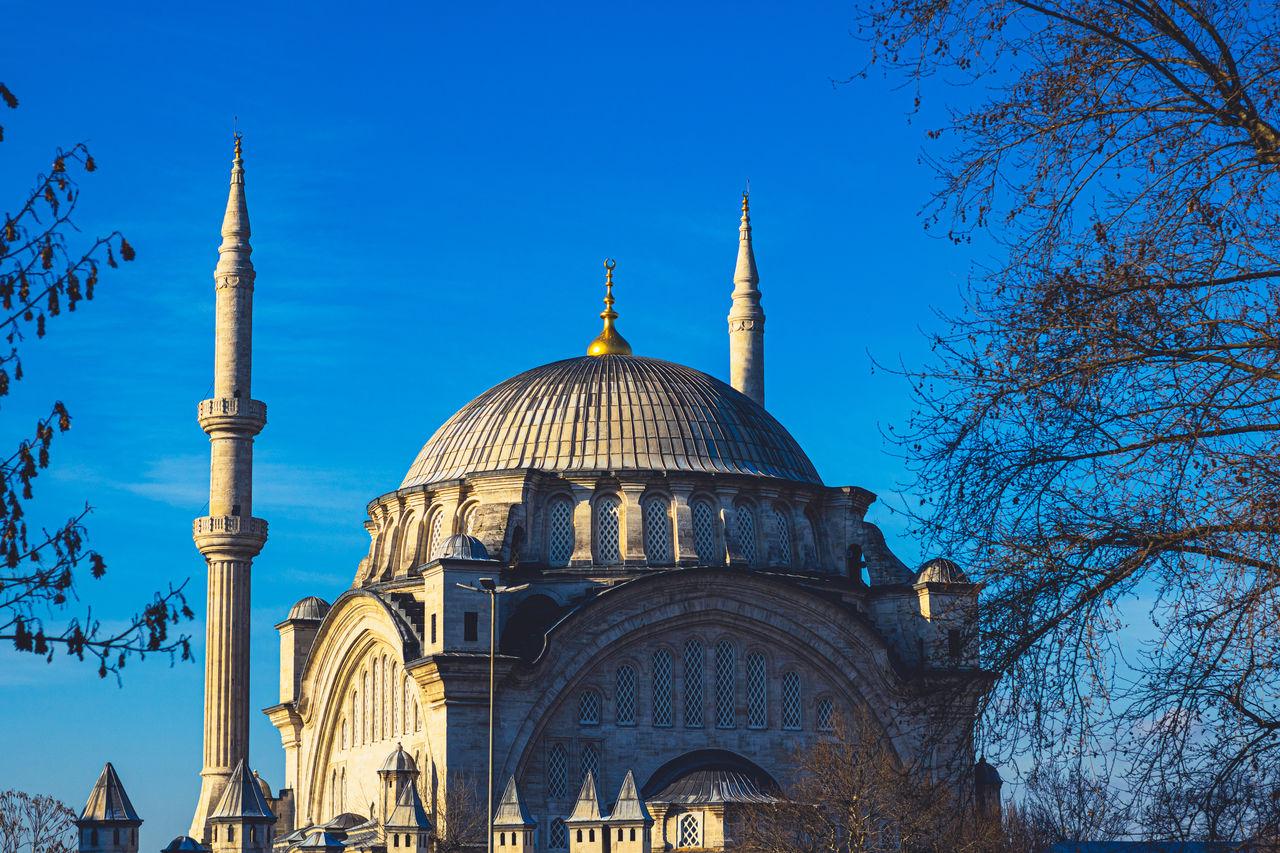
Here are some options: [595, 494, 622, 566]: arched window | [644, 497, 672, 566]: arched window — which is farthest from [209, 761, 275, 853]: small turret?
[644, 497, 672, 566]: arched window

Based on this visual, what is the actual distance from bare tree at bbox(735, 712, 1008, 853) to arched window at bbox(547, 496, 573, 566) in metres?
8.08

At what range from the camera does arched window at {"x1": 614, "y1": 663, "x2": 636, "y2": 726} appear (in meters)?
41.2

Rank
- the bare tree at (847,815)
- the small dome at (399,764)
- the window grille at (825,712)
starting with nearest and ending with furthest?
the bare tree at (847,815)
the small dome at (399,764)
the window grille at (825,712)

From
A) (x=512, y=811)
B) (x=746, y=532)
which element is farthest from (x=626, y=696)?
(x=512, y=811)

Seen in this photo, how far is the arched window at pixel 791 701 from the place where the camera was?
139 feet

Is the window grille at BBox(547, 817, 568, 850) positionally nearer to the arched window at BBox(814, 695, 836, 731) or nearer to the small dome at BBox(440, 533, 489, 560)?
the small dome at BBox(440, 533, 489, 560)

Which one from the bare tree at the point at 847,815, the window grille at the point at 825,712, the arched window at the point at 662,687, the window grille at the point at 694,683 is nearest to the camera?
the bare tree at the point at 847,815

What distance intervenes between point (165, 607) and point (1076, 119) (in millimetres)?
6138

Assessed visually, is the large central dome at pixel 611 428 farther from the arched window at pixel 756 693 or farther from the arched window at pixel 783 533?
the arched window at pixel 756 693

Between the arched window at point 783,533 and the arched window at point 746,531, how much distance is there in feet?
2.09

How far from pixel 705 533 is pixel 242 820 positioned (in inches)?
514

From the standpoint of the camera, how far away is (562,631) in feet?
132

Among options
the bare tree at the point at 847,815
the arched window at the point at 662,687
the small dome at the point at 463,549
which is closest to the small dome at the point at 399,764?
the small dome at the point at 463,549

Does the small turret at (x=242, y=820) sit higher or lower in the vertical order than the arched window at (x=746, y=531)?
lower
